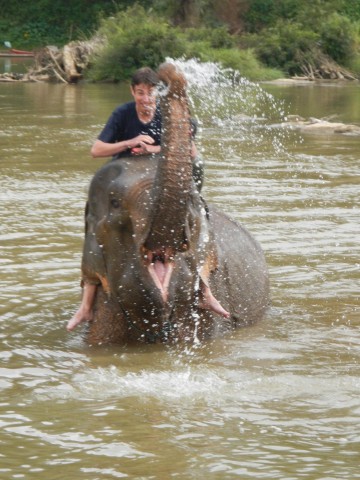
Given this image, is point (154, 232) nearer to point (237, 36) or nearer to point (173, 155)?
point (173, 155)

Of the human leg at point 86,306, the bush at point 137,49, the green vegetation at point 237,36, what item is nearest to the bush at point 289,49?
the green vegetation at point 237,36

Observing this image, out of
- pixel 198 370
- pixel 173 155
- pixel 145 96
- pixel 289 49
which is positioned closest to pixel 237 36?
pixel 289 49

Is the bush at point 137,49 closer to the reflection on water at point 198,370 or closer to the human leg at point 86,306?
the reflection on water at point 198,370

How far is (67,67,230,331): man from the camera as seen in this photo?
698 centimetres

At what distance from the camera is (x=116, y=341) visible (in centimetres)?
723

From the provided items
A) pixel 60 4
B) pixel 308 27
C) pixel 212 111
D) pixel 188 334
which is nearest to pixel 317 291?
pixel 188 334

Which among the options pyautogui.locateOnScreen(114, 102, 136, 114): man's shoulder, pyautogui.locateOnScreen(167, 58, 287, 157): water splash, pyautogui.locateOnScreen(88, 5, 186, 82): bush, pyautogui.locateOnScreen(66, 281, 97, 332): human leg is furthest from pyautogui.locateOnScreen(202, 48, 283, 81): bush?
pyautogui.locateOnScreen(66, 281, 97, 332): human leg

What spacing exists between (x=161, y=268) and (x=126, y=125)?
1177 millimetres

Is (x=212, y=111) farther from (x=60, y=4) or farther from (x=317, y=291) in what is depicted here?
(x=60, y=4)

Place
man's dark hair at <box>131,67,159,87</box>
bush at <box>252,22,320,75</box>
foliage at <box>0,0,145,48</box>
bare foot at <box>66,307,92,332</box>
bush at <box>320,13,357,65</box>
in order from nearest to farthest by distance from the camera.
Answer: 1. man's dark hair at <box>131,67,159,87</box>
2. bare foot at <box>66,307,92,332</box>
3. bush at <box>252,22,320,75</box>
4. bush at <box>320,13,357,65</box>
5. foliage at <box>0,0,145,48</box>

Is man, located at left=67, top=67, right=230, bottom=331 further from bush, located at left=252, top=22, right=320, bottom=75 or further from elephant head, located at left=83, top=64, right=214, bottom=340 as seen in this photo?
bush, located at left=252, top=22, right=320, bottom=75

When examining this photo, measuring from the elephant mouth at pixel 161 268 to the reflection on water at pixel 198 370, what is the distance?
52 cm

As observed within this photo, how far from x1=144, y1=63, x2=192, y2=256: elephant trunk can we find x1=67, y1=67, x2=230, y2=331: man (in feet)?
2.61

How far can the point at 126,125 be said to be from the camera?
734cm
